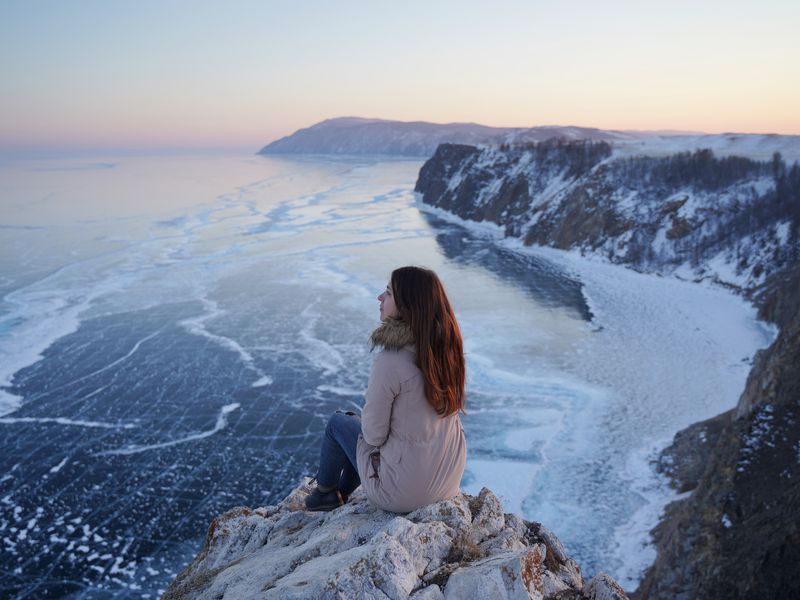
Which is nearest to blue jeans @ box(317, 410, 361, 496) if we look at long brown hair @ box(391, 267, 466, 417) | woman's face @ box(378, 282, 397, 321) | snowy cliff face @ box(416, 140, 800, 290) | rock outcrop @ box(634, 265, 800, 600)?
long brown hair @ box(391, 267, 466, 417)

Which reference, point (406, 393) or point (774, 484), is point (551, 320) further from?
point (406, 393)

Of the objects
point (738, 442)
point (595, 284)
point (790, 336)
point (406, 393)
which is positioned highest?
point (406, 393)

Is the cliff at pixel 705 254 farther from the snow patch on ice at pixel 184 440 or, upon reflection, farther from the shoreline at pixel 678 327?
the snow patch on ice at pixel 184 440

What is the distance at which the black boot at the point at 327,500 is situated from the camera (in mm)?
5125

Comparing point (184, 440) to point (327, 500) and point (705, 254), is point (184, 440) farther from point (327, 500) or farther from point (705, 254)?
point (705, 254)

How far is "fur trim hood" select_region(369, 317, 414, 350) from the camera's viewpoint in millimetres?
3904

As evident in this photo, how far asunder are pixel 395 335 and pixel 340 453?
1520mm

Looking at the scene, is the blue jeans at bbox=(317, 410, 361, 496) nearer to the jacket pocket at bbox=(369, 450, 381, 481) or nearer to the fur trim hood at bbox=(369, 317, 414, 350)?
the jacket pocket at bbox=(369, 450, 381, 481)

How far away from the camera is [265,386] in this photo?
59.4 feet

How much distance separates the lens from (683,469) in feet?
43.4

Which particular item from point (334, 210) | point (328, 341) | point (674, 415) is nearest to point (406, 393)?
point (674, 415)

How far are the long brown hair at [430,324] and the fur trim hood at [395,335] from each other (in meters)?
0.03

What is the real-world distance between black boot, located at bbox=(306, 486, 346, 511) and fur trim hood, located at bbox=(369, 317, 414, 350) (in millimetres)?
1882

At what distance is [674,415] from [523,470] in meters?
5.63
